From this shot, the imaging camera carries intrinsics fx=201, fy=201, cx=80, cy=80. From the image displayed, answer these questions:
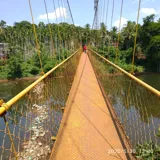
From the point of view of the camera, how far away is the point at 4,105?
792 millimetres

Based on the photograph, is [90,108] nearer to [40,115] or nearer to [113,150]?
[113,150]

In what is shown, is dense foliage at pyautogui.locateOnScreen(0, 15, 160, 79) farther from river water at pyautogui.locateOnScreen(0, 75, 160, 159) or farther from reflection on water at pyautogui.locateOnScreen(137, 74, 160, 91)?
river water at pyautogui.locateOnScreen(0, 75, 160, 159)

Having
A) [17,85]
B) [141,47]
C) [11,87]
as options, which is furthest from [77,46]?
[141,47]

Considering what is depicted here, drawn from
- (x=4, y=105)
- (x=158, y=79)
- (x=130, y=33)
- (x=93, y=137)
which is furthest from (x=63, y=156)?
(x=130, y=33)

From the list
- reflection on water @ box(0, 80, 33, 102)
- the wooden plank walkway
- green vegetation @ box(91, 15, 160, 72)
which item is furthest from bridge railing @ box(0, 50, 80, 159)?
green vegetation @ box(91, 15, 160, 72)

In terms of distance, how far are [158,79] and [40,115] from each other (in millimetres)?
11556

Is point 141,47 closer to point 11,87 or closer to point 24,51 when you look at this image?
point 11,87

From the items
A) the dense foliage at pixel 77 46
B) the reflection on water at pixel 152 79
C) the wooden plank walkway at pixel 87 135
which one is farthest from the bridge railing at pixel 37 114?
the dense foliage at pixel 77 46

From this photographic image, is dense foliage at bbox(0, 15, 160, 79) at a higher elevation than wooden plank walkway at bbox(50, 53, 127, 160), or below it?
below

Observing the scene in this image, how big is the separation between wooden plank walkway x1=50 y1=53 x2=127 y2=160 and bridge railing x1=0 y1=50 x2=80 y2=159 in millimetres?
137

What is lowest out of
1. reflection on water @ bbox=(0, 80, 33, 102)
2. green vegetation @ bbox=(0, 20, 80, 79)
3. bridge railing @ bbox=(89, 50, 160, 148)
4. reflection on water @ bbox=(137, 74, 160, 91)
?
reflection on water @ bbox=(0, 80, 33, 102)

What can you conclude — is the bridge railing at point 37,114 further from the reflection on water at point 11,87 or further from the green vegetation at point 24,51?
the green vegetation at point 24,51

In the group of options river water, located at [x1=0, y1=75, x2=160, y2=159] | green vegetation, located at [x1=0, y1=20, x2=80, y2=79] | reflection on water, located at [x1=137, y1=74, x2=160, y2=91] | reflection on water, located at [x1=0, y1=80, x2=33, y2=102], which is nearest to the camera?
reflection on water, located at [x1=0, y1=80, x2=33, y2=102]

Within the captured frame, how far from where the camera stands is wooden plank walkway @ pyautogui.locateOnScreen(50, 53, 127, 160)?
1.38m
